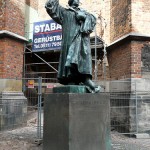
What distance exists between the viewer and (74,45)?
539 centimetres

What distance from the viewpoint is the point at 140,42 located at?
9.44 metres

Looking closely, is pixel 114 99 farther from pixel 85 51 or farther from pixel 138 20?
pixel 85 51

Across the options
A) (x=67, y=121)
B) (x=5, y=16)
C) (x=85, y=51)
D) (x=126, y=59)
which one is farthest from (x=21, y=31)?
(x=67, y=121)

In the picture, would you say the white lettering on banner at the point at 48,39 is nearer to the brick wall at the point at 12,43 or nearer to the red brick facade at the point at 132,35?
the brick wall at the point at 12,43

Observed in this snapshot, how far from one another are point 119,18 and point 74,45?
582 cm

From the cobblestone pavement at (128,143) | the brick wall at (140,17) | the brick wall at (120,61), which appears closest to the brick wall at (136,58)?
the brick wall at (120,61)

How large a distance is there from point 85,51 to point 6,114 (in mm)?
5356

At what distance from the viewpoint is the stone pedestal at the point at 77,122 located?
4910 millimetres

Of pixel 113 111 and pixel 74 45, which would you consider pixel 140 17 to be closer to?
pixel 113 111

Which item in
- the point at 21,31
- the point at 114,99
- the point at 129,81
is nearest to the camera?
the point at 129,81

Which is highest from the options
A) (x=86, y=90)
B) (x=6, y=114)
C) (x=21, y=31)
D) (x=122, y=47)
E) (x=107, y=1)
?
(x=107, y=1)

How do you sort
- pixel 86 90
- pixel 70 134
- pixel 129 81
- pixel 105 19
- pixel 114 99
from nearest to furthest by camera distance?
pixel 70 134 → pixel 86 90 → pixel 129 81 → pixel 114 99 → pixel 105 19

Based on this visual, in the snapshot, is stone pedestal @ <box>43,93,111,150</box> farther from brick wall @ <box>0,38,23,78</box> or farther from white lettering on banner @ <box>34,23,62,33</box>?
white lettering on banner @ <box>34,23,62,33</box>

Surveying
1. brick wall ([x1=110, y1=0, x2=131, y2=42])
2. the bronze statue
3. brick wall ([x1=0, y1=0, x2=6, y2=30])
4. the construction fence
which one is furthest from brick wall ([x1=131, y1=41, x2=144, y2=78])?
brick wall ([x1=0, y1=0, x2=6, y2=30])
